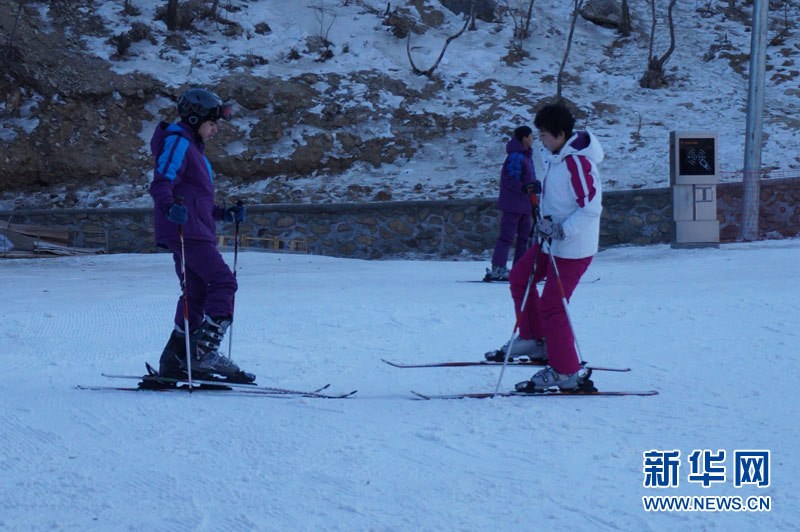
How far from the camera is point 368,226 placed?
54.8 feet

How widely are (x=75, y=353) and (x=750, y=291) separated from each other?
5669 millimetres

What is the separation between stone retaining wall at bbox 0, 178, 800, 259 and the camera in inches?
636

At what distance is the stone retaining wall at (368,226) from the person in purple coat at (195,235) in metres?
11.4

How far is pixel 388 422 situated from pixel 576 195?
1.57 m

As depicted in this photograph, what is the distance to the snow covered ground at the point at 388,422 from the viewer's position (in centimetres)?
316

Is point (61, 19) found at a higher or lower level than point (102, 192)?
higher

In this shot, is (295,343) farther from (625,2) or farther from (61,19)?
(625,2)

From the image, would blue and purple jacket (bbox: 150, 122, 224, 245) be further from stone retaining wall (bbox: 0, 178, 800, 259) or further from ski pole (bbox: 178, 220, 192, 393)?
stone retaining wall (bbox: 0, 178, 800, 259)

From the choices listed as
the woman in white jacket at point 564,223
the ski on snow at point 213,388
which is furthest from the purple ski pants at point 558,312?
the ski on snow at point 213,388

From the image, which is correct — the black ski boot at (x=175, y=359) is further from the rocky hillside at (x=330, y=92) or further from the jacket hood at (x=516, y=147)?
the rocky hillside at (x=330, y=92)

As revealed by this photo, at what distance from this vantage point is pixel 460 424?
4324mm

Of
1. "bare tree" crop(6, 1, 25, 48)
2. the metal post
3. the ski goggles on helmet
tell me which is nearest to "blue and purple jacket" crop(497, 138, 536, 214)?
the ski goggles on helmet

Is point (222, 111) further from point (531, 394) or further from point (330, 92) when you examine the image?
point (330, 92)

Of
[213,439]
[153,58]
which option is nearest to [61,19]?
[153,58]
